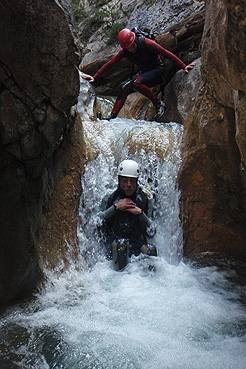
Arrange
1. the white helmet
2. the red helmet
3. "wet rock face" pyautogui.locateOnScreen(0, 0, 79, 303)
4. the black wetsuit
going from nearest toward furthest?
"wet rock face" pyautogui.locateOnScreen(0, 0, 79, 303)
the white helmet
the black wetsuit
the red helmet

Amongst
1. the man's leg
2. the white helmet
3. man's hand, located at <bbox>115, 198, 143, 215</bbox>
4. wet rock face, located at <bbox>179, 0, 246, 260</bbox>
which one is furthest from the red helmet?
man's hand, located at <bbox>115, 198, 143, 215</bbox>

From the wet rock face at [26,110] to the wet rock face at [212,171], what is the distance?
2021mm

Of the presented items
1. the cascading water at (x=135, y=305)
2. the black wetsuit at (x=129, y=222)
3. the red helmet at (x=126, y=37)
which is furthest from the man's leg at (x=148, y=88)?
the black wetsuit at (x=129, y=222)

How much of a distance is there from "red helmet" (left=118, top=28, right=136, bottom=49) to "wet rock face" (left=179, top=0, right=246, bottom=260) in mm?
1902

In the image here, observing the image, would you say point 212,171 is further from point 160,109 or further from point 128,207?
point 160,109

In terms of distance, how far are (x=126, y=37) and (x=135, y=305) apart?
15.5 feet

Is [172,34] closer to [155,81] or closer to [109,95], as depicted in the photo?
[155,81]

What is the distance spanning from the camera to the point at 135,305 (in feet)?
9.76

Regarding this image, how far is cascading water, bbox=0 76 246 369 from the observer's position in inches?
85.6

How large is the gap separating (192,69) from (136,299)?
5168 millimetres

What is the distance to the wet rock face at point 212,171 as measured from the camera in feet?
12.9

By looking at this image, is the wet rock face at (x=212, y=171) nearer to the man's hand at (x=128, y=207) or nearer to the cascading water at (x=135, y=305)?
the cascading water at (x=135, y=305)

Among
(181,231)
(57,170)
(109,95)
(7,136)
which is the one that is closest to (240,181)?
(181,231)

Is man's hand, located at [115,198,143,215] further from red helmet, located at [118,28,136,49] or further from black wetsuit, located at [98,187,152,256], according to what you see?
red helmet, located at [118,28,136,49]
